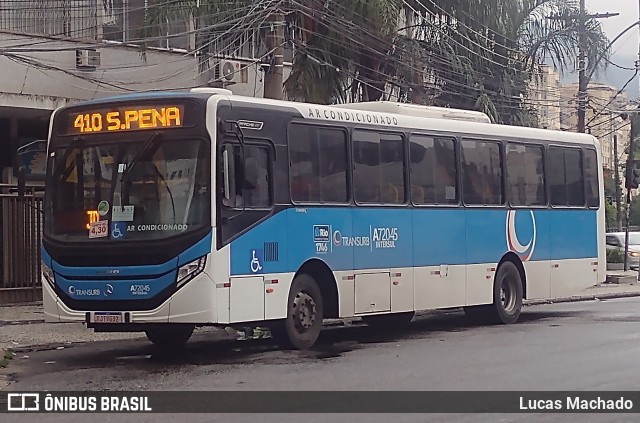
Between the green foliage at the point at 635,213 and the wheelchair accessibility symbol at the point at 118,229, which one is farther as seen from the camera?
the green foliage at the point at 635,213

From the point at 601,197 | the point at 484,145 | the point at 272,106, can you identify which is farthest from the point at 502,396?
the point at 601,197

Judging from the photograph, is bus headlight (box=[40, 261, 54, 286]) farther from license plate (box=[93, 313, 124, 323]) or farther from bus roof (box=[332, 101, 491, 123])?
bus roof (box=[332, 101, 491, 123])

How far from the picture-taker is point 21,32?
2272cm

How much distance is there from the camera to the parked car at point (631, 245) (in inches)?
1694

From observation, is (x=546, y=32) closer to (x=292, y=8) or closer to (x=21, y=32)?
(x=292, y=8)

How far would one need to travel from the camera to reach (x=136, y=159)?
14.2 meters

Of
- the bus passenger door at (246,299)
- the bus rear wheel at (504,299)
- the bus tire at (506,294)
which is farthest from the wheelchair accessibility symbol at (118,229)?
the bus tire at (506,294)

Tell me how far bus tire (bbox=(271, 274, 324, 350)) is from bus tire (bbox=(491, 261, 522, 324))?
4900mm

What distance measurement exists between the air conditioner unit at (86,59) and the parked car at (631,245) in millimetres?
25012

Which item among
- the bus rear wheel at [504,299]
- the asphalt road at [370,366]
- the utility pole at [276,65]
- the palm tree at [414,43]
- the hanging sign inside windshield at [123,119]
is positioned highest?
the palm tree at [414,43]

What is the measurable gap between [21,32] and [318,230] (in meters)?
9.91

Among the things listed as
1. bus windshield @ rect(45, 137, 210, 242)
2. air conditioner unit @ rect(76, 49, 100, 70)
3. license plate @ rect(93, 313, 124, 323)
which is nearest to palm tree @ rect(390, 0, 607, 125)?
air conditioner unit @ rect(76, 49, 100, 70)

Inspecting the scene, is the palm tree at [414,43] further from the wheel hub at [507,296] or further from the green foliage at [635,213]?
the green foliage at [635,213]

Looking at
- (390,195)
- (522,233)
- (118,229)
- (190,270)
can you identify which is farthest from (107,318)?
(522,233)
